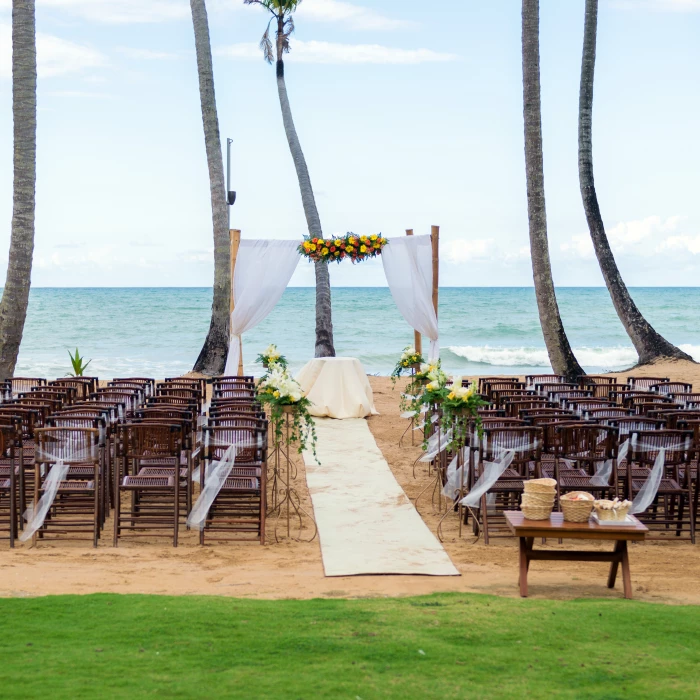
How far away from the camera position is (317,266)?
18938 mm

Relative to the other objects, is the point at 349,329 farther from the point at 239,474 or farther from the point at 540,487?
the point at 540,487

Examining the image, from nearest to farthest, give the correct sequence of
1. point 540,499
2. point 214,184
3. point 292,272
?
point 540,499, point 292,272, point 214,184

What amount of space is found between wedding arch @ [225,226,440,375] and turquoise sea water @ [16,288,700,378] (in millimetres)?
14063

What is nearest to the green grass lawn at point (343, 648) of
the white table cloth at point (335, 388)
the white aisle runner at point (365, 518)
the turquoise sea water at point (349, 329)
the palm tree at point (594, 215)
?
the white aisle runner at point (365, 518)

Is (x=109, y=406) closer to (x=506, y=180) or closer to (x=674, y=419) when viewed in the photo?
(x=674, y=419)

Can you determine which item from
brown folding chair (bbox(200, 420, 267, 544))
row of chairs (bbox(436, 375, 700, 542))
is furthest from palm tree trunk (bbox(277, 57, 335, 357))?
brown folding chair (bbox(200, 420, 267, 544))

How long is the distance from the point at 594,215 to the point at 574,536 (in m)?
14.1

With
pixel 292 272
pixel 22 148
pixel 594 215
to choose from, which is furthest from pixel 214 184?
pixel 594 215

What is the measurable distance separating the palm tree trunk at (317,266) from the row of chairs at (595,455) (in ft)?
35.6

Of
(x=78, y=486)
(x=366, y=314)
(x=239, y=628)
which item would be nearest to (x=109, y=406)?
(x=78, y=486)

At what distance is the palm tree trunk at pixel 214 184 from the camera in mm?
17766

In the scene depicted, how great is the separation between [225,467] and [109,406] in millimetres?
1912

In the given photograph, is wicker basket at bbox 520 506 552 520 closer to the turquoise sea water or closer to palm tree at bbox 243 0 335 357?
palm tree at bbox 243 0 335 357

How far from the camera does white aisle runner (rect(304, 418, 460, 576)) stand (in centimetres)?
665
